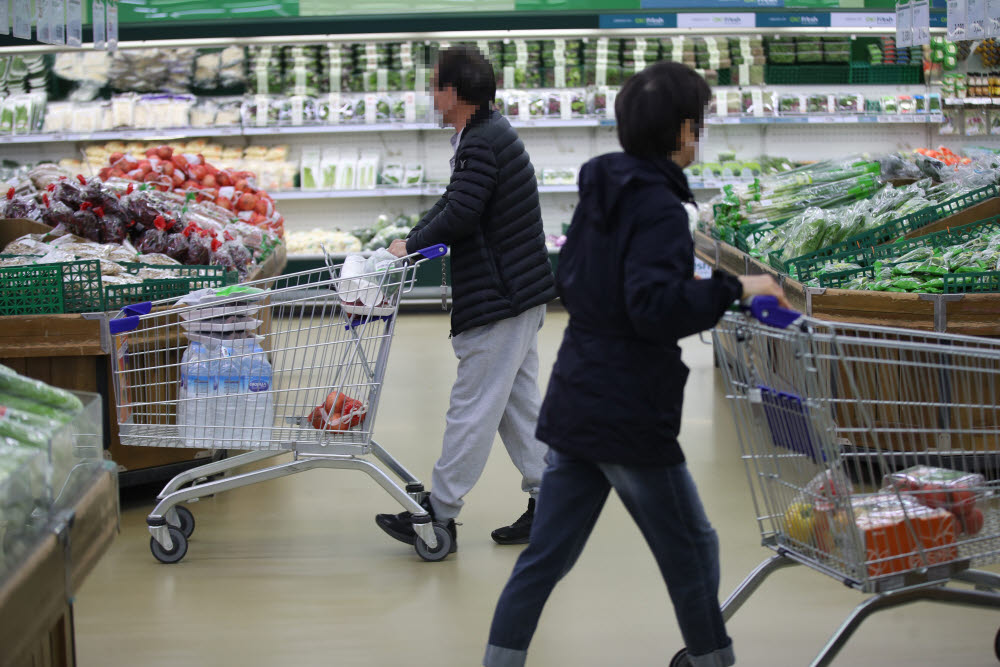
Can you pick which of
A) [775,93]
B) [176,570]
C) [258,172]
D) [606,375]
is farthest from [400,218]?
[606,375]

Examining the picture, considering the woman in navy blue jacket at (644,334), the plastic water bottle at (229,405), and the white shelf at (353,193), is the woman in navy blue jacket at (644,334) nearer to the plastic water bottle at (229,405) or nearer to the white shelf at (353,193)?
the plastic water bottle at (229,405)

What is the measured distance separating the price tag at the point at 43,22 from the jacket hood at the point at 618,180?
3.02 meters

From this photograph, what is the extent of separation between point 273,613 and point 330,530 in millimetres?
712

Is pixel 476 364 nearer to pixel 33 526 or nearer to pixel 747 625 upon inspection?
pixel 747 625

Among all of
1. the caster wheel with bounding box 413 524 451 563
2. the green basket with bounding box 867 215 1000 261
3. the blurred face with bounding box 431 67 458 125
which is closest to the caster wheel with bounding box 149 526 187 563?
the caster wheel with bounding box 413 524 451 563

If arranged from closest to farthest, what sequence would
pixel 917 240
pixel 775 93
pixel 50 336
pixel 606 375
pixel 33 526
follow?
1. pixel 33 526
2. pixel 606 375
3. pixel 50 336
4. pixel 917 240
5. pixel 775 93

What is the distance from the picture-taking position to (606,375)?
1879mm

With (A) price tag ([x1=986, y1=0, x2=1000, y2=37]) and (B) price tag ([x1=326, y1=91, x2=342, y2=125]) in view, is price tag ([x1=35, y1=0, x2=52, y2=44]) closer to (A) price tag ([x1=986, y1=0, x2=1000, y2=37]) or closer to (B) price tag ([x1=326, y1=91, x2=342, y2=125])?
(A) price tag ([x1=986, y1=0, x2=1000, y2=37])

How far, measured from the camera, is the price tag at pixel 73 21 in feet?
15.1

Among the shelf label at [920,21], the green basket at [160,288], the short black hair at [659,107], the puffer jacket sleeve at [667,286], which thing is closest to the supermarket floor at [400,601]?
the green basket at [160,288]

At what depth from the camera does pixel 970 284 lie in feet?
11.5

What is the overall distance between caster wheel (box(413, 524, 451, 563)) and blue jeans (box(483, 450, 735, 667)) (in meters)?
1.10

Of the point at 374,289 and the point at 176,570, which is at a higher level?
the point at 374,289

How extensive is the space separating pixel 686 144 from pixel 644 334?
37 centimetres
